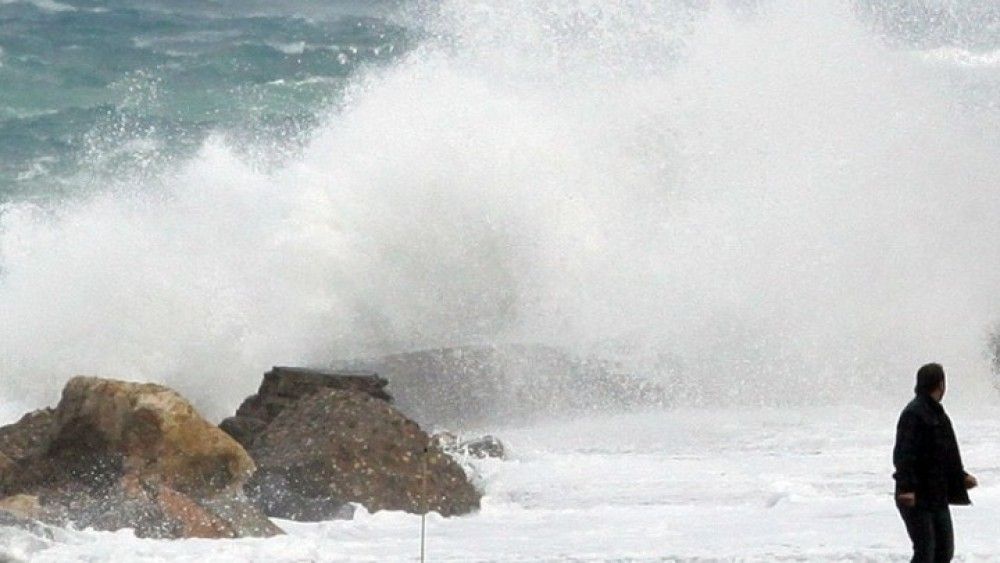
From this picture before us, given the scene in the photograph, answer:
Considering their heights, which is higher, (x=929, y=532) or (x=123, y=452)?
(x=123, y=452)

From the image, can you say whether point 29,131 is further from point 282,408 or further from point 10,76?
point 282,408

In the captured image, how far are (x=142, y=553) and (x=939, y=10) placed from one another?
2845 centimetres

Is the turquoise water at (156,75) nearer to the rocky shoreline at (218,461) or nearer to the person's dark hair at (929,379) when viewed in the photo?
the rocky shoreline at (218,461)

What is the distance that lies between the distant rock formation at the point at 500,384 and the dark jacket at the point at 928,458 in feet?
23.9

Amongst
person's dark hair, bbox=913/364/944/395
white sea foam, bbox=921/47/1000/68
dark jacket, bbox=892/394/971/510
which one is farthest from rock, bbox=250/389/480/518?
white sea foam, bbox=921/47/1000/68

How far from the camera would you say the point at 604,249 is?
19.8m

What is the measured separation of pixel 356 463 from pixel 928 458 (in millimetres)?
4444

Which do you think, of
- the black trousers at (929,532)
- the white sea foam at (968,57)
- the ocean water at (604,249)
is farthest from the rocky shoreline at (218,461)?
the white sea foam at (968,57)

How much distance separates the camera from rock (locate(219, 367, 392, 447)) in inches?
554

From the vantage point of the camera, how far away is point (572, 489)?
12547 mm

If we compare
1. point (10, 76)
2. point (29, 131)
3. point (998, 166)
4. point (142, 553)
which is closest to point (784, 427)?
Answer: point (142, 553)

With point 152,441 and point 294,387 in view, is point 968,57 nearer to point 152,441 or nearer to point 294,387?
point 294,387

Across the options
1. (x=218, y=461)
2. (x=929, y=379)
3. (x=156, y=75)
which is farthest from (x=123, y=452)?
(x=156, y=75)

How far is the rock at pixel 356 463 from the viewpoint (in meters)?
11.8
